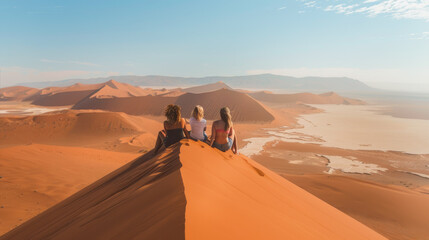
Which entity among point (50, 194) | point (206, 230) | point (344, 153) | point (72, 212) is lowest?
point (344, 153)

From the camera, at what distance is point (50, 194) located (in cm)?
682

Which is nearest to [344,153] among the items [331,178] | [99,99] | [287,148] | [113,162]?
[287,148]

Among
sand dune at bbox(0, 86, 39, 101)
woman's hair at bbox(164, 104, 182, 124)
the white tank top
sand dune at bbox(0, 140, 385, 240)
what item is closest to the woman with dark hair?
the white tank top

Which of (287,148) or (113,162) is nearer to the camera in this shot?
(113,162)

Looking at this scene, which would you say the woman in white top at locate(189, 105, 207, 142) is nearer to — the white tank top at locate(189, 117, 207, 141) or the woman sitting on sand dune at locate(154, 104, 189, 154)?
the white tank top at locate(189, 117, 207, 141)

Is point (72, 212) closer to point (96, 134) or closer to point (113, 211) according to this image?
point (113, 211)

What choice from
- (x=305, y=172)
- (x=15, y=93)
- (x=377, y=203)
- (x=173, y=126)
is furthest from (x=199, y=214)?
(x=15, y=93)

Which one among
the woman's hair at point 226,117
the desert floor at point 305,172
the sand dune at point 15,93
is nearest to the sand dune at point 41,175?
the desert floor at point 305,172

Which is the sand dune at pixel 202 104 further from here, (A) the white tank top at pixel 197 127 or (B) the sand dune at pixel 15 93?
(B) the sand dune at pixel 15 93

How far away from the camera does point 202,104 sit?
49.1m

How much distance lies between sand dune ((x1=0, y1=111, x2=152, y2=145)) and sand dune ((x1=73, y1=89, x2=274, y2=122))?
70.8ft

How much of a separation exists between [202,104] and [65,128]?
2810cm

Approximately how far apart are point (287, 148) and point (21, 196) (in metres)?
18.4

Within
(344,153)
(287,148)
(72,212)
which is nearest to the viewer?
(72,212)
